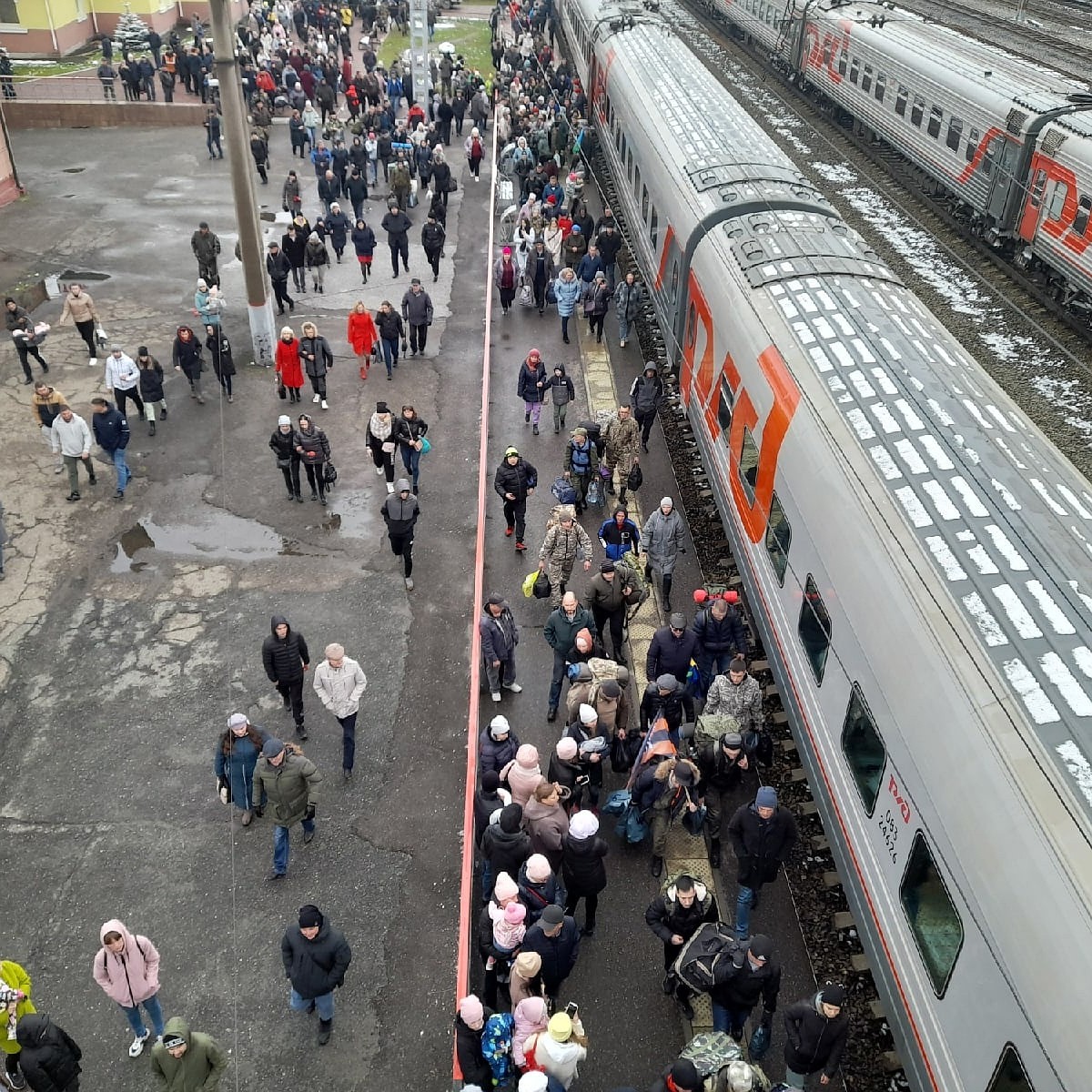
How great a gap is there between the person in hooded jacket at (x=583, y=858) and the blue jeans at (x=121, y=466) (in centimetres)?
830

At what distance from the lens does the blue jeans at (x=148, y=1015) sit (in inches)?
262

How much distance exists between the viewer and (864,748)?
6.76 metres

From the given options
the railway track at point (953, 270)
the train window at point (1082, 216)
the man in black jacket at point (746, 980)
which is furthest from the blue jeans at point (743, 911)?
the train window at point (1082, 216)

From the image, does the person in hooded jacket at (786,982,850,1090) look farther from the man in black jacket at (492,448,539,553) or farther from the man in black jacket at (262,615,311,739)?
the man in black jacket at (492,448,539,553)

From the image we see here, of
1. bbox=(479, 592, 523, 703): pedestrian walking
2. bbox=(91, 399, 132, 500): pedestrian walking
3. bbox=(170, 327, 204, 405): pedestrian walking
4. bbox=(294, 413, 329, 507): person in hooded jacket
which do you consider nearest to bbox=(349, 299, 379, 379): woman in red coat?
bbox=(170, 327, 204, 405): pedestrian walking

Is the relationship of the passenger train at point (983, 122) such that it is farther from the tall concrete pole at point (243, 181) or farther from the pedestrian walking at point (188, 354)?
the pedestrian walking at point (188, 354)

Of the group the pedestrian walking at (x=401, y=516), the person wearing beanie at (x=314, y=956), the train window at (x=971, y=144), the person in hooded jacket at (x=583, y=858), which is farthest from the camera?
the train window at (x=971, y=144)

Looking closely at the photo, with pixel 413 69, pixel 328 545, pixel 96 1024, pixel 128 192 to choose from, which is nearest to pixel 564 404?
pixel 328 545

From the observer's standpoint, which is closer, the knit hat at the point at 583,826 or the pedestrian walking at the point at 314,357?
the knit hat at the point at 583,826

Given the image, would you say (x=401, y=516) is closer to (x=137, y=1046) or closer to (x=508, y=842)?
(x=508, y=842)

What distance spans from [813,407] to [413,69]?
23813 mm

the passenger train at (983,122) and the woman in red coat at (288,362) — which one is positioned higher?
the passenger train at (983,122)

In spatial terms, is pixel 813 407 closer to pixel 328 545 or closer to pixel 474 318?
pixel 328 545

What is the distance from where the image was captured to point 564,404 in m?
14.3
